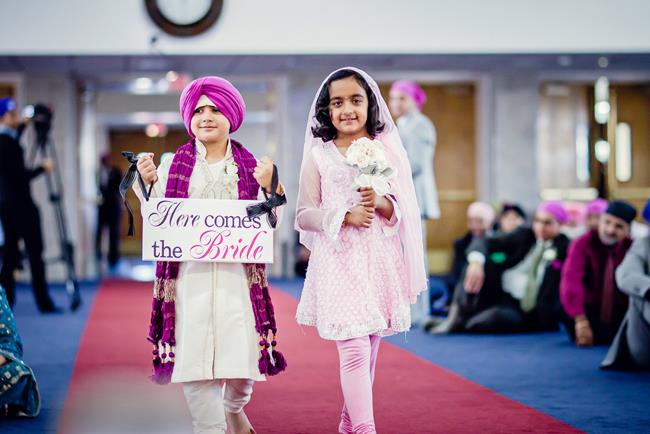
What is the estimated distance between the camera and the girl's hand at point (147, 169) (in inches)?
121

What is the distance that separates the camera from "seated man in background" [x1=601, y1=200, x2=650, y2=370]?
4.92m

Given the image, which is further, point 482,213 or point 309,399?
point 482,213

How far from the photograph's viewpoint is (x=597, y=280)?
19.7 feet

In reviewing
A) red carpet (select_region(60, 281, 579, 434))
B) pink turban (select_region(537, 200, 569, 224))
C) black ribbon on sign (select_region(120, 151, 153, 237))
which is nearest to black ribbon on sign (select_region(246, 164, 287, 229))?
black ribbon on sign (select_region(120, 151, 153, 237))

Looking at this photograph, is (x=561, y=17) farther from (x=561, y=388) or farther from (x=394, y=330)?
(x=394, y=330)

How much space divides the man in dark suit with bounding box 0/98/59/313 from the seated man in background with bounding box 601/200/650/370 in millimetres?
4298

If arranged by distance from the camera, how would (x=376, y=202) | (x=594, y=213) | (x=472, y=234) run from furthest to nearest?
(x=472, y=234) < (x=594, y=213) < (x=376, y=202)

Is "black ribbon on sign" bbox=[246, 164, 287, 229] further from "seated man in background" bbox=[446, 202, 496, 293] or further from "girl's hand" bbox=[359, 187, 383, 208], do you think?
"seated man in background" bbox=[446, 202, 496, 293]

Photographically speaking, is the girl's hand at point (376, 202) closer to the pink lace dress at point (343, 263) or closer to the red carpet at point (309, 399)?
the pink lace dress at point (343, 263)

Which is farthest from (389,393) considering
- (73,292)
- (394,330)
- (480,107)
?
(480,107)

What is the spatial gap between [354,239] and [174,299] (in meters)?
0.62

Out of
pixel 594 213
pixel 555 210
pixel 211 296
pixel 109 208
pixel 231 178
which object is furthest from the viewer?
pixel 109 208

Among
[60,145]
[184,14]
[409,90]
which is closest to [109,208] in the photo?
[60,145]

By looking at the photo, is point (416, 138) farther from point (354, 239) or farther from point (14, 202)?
point (354, 239)
